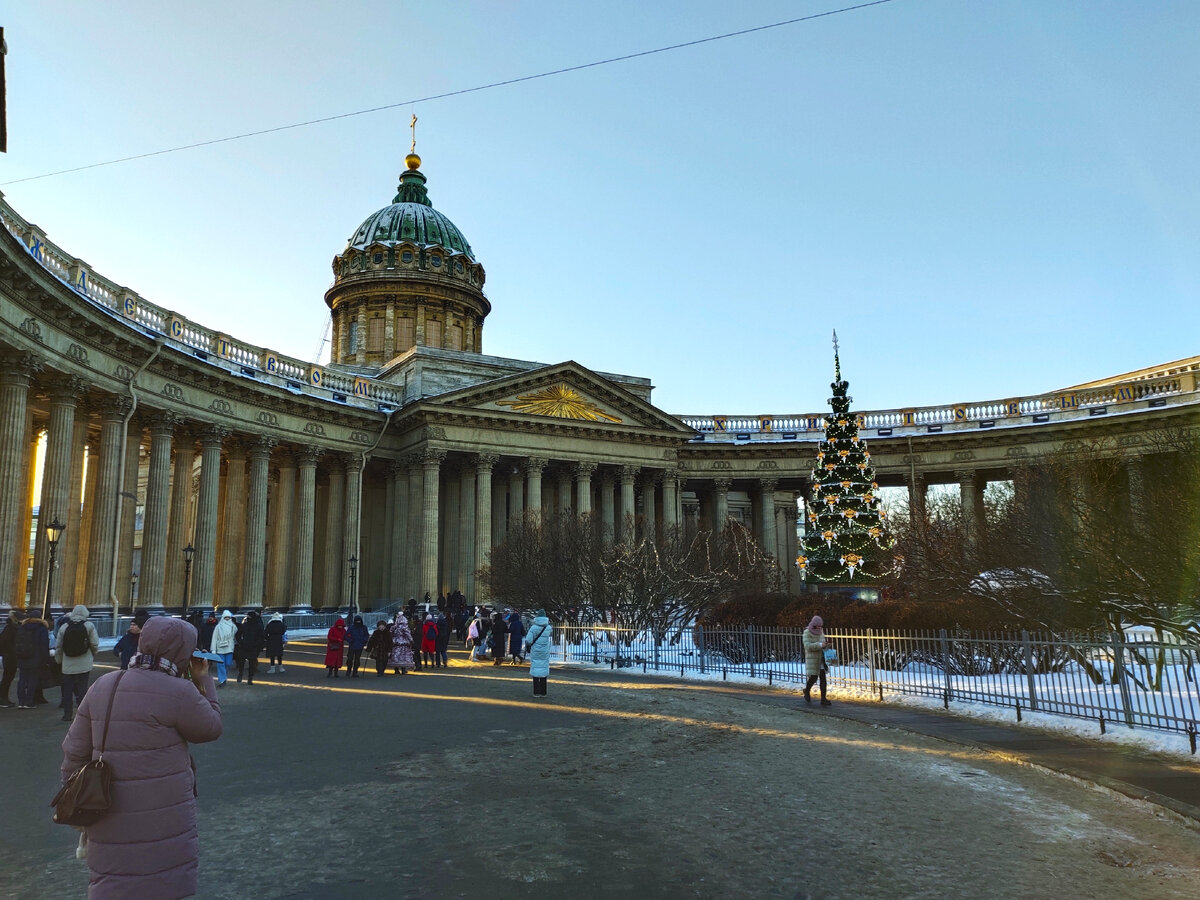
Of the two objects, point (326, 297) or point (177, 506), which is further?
point (326, 297)

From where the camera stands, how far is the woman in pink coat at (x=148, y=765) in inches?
159

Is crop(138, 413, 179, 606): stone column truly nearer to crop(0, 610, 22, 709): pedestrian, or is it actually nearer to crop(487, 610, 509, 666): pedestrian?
crop(487, 610, 509, 666): pedestrian

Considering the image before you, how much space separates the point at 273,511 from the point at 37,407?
67.7 feet

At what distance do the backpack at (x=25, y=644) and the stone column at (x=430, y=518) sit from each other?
30.1 m

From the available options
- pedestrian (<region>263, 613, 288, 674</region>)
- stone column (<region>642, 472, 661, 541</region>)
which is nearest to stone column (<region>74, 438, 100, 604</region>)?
pedestrian (<region>263, 613, 288, 674</region>)

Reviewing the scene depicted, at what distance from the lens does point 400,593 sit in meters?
47.3

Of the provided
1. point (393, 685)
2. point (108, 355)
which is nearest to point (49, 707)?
point (393, 685)

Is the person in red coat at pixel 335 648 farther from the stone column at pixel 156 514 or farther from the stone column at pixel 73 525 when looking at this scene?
the stone column at pixel 156 514

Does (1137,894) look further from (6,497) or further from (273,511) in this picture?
(273,511)

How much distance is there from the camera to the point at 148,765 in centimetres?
417

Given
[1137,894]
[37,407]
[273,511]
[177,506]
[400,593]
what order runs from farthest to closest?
[273,511] < [400,593] < [177,506] < [37,407] < [1137,894]

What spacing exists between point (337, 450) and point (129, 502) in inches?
492

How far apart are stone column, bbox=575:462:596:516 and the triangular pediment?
2445 millimetres


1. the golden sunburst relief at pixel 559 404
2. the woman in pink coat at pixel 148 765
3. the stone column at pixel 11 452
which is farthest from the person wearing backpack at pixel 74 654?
the golden sunburst relief at pixel 559 404
